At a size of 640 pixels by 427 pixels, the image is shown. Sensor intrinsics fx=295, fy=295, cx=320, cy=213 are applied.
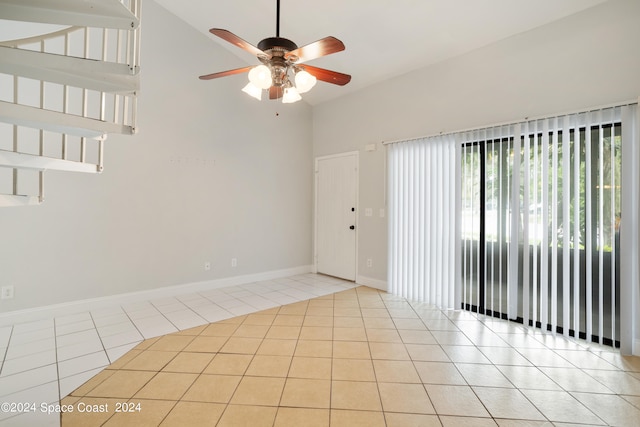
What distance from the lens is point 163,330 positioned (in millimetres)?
2885

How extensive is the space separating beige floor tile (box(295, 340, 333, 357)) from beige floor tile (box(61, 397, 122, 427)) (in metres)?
1.26

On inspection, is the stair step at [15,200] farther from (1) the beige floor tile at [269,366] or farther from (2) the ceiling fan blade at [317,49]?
(2) the ceiling fan blade at [317,49]

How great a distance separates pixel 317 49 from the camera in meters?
2.08

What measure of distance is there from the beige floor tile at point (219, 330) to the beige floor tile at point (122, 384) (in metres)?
0.70

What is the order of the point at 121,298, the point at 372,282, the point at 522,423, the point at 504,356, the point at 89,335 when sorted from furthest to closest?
the point at 372,282 → the point at 121,298 → the point at 89,335 → the point at 504,356 → the point at 522,423

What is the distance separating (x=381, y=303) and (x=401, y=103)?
2687 mm

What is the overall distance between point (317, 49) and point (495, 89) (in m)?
2.19

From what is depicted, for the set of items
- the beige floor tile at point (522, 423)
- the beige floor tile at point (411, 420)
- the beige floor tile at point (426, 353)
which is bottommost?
the beige floor tile at point (411, 420)

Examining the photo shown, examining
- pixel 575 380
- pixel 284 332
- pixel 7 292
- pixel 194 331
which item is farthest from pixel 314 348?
pixel 7 292

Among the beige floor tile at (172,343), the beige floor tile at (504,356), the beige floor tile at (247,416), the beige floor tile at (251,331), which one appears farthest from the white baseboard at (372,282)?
the beige floor tile at (247,416)

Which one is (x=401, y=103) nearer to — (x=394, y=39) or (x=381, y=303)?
(x=394, y=39)

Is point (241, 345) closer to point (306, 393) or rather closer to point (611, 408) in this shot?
point (306, 393)

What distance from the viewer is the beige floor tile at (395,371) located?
210 centimetres

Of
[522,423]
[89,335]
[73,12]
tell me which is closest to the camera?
[73,12]
